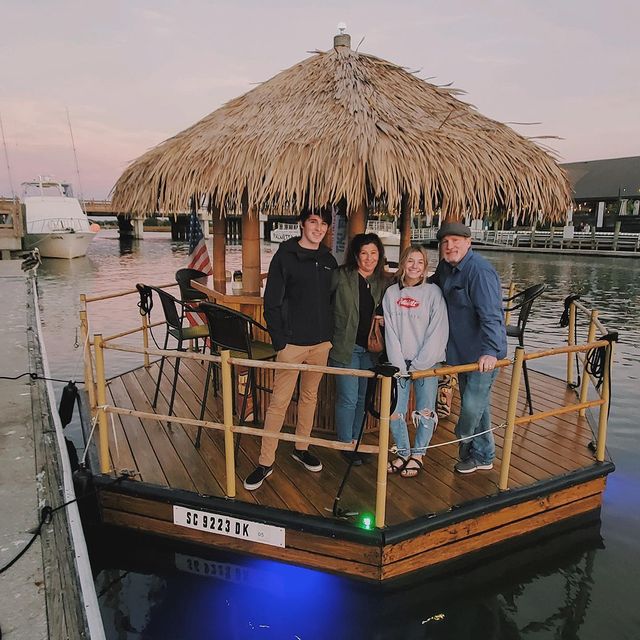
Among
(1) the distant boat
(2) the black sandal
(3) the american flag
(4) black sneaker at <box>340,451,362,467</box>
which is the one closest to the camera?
(2) the black sandal

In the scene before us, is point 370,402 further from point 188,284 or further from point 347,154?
point 188,284

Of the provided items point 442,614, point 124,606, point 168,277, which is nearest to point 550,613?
point 442,614

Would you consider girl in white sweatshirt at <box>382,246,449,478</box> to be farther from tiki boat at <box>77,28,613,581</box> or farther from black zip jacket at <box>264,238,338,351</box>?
black zip jacket at <box>264,238,338,351</box>

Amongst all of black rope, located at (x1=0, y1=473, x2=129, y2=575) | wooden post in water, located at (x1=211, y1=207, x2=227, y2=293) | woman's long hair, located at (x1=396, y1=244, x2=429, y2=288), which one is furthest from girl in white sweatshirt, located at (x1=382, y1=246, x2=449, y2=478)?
wooden post in water, located at (x1=211, y1=207, x2=227, y2=293)

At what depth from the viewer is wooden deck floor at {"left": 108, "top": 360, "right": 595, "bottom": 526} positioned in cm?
388

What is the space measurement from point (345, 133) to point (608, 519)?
14.5 feet

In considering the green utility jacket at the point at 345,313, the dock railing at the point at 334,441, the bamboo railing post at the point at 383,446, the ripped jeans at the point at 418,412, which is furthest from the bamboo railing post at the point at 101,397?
the ripped jeans at the point at 418,412

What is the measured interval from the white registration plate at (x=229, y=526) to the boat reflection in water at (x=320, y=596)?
0.31 meters

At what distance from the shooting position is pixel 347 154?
4387mm

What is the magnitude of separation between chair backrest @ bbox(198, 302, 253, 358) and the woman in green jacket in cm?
75

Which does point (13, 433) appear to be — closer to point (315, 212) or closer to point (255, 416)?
point (255, 416)

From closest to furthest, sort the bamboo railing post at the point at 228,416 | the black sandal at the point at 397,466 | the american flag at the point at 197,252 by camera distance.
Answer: the bamboo railing post at the point at 228,416 < the black sandal at the point at 397,466 < the american flag at the point at 197,252

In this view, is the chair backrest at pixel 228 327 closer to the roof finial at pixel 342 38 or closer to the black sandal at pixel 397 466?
the black sandal at pixel 397 466

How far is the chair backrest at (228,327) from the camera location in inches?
163
